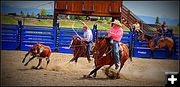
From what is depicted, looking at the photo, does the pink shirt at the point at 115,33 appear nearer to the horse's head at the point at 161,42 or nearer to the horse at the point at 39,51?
the horse at the point at 39,51

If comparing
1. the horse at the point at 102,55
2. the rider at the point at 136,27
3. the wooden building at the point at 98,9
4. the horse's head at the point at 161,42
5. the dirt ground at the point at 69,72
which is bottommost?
the dirt ground at the point at 69,72

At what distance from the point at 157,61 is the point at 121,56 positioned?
1562 millimetres

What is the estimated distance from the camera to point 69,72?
5977 mm

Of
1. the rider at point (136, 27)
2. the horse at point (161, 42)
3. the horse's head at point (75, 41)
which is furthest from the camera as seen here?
the horse at point (161, 42)

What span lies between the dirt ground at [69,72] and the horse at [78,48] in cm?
11

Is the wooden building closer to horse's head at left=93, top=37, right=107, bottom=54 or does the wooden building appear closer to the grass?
the grass

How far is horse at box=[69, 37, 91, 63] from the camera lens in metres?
5.93

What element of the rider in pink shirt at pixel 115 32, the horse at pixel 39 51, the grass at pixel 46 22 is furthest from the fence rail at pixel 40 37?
the rider in pink shirt at pixel 115 32

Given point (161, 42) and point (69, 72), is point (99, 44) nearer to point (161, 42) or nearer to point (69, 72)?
point (69, 72)

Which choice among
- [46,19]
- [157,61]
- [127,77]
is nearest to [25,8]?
[46,19]

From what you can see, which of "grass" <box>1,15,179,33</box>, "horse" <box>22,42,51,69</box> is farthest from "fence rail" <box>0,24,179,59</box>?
"horse" <box>22,42,51,69</box>

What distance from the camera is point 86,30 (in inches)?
238

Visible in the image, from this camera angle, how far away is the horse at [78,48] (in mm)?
5931

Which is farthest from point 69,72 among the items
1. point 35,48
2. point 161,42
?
point 161,42
